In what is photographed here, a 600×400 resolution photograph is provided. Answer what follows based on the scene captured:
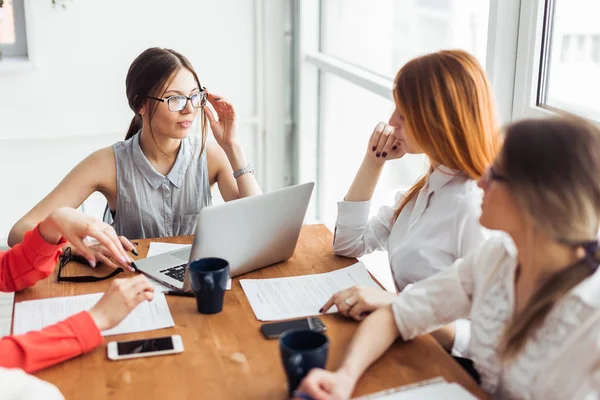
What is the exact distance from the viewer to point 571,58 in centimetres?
185

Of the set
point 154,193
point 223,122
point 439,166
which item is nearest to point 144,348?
point 439,166

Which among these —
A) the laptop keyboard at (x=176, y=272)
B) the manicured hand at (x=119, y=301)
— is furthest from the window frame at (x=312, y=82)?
the manicured hand at (x=119, y=301)

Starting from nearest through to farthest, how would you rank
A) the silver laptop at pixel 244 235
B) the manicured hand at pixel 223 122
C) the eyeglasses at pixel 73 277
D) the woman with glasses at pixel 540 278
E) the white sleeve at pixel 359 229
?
1. the woman with glasses at pixel 540 278
2. the silver laptop at pixel 244 235
3. the eyeglasses at pixel 73 277
4. the white sleeve at pixel 359 229
5. the manicured hand at pixel 223 122

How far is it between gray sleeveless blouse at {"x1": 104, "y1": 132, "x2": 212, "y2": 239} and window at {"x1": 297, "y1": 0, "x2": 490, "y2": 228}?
78 centimetres

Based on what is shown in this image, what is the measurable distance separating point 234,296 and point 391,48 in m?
1.65

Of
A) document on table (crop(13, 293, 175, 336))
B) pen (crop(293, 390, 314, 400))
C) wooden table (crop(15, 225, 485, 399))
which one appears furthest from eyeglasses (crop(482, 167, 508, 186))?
document on table (crop(13, 293, 175, 336))

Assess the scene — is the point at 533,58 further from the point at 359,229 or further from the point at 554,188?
the point at 554,188

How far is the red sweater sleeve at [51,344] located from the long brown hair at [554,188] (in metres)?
0.70

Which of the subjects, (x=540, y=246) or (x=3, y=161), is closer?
(x=540, y=246)

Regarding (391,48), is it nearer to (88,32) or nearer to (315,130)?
(315,130)

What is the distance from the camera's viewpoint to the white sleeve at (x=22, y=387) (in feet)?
3.35

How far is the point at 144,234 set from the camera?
2098 millimetres

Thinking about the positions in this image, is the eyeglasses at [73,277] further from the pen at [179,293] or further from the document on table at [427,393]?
the document on table at [427,393]

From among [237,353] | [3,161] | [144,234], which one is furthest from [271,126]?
[237,353]
